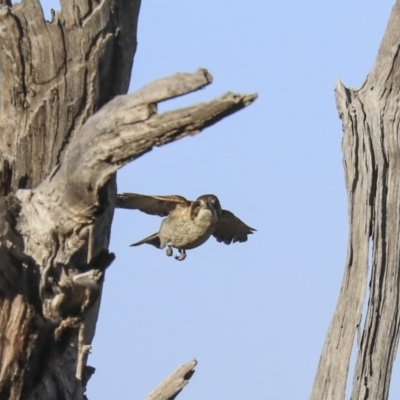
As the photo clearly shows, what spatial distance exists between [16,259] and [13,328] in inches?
10.7

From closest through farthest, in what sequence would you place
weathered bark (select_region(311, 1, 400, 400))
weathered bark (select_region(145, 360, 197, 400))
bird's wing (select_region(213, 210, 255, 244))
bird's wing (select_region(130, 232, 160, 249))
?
weathered bark (select_region(145, 360, 197, 400)) → weathered bark (select_region(311, 1, 400, 400)) → bird's wing (select_region(213, 210, 255, 244)) → bird's wing (select_region(130, 232, 160, 249))

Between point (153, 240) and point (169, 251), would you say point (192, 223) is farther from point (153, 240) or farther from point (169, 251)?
point (153, 240)

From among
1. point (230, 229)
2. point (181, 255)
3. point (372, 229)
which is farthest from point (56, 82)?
point (230, 229)

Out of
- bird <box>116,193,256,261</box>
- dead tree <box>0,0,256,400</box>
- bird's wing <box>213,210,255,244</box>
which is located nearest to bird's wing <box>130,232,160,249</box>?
bird <box>116,193,256,261</box>

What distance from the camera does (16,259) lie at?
169 inches

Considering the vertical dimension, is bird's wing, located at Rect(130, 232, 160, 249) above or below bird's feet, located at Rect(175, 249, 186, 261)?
above

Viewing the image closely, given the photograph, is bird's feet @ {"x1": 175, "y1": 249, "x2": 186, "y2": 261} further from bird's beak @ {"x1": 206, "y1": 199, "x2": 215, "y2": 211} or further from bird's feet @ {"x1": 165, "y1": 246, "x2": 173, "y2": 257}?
bird's beak @ {"x1": 206, "y1": 199, "x2": 215, "y2": 211}

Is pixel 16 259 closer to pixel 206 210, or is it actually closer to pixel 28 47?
pixel 28 47

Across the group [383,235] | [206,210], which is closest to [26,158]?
[383,235]

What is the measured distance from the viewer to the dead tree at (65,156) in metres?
3.70

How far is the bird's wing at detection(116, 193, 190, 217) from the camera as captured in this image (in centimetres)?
726

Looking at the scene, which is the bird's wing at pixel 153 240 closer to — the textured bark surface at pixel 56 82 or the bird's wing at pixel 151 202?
the bird's wing at pixel 151 202

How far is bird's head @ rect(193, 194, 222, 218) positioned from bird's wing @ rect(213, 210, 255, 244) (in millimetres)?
118

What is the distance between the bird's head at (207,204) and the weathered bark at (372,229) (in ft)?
9.41
